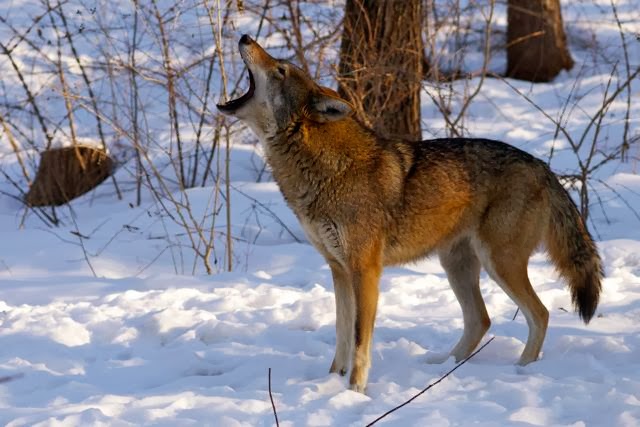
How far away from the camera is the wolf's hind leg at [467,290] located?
5395 millimetres

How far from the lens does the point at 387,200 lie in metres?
4.91

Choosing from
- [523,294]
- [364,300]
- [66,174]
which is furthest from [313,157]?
[66,174]

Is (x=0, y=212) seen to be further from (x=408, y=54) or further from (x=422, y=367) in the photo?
(x=422, y=367)

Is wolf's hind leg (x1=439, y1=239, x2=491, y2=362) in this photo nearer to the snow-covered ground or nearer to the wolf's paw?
the snow-covered ground

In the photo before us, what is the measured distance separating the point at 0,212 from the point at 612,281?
26.0ft

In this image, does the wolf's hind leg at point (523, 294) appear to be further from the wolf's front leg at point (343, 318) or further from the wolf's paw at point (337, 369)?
the wolf's paw at point (337, 369)

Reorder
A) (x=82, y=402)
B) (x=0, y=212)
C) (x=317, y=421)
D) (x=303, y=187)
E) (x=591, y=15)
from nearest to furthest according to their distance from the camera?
(x=317, y=421) → (x=82, y=402) → (x=303, y=187) → (x=0, y=212) → (x=591, y=15)

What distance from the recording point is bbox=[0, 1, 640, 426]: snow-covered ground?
165 inches

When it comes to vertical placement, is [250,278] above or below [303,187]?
below

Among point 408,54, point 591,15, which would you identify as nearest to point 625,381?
point 408,54

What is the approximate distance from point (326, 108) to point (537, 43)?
10.6 metres

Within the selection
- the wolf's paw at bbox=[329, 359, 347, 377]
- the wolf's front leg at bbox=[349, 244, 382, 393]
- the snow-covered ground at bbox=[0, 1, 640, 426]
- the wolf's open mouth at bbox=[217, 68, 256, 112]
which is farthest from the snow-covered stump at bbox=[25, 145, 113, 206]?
the wolf's front leg at bbox=[349, 244, 382, 393]

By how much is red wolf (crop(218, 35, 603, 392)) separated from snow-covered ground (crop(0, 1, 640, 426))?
1.19 ft

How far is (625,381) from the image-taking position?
4391 mm
